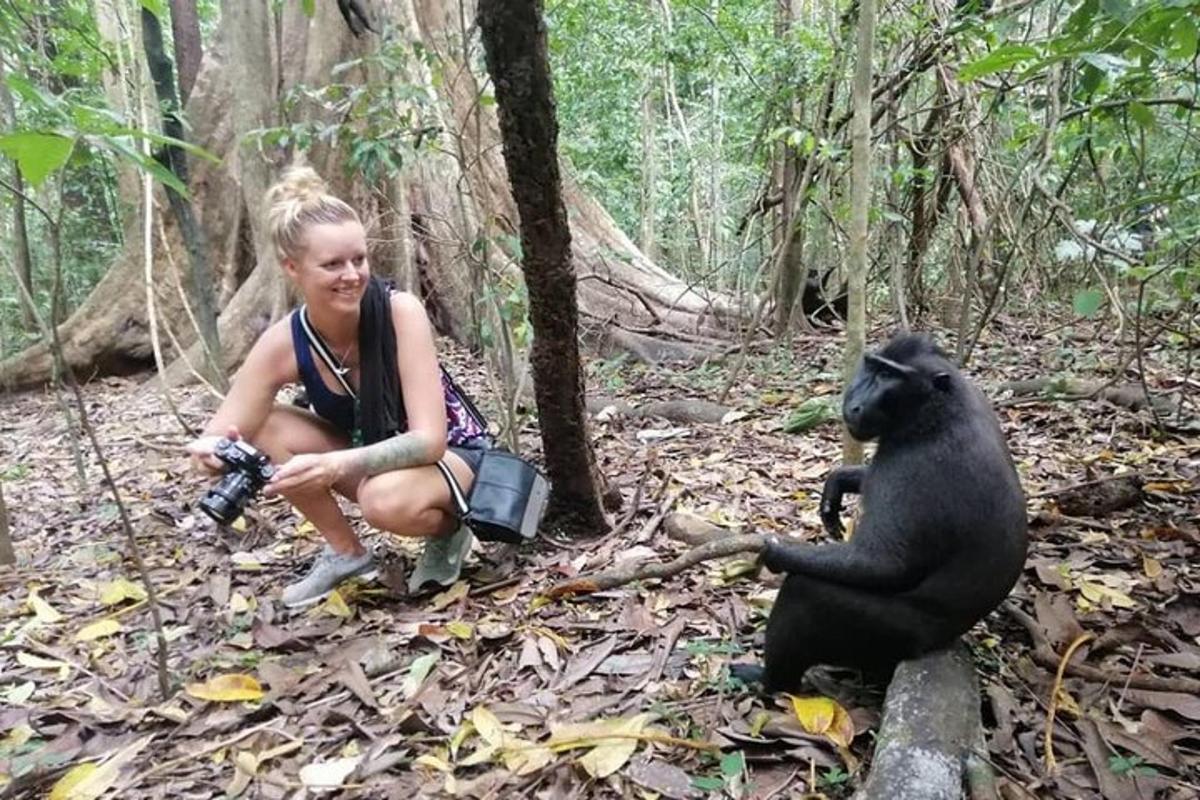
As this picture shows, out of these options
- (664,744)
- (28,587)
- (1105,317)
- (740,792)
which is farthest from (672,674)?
(1105,317)

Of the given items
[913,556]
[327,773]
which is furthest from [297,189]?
[913,556]

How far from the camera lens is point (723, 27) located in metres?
8.80

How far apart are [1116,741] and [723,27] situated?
804cm

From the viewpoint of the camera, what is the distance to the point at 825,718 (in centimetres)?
250

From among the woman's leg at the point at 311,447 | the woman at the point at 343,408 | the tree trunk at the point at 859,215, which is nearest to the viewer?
the woman at the point at 343,408

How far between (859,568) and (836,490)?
724 millimetres

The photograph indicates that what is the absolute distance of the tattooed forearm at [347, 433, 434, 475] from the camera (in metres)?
3.27

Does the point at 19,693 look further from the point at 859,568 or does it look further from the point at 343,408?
the point at 859,568

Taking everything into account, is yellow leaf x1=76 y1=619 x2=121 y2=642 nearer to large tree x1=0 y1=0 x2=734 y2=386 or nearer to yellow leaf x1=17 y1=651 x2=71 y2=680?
yellow leaf x1=17 y1=651 x2=71 y2=680

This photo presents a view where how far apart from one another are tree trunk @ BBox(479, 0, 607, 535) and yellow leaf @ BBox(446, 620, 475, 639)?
0.85 m

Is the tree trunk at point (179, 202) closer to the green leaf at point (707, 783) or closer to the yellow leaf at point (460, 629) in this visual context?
the yellow leaf at point (460, 629)

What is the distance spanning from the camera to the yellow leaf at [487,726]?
8.47 feet

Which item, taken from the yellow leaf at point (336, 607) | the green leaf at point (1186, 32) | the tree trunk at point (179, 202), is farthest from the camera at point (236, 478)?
the green leaf at point (1186, 32)

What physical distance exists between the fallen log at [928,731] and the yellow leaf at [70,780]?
2198mm
